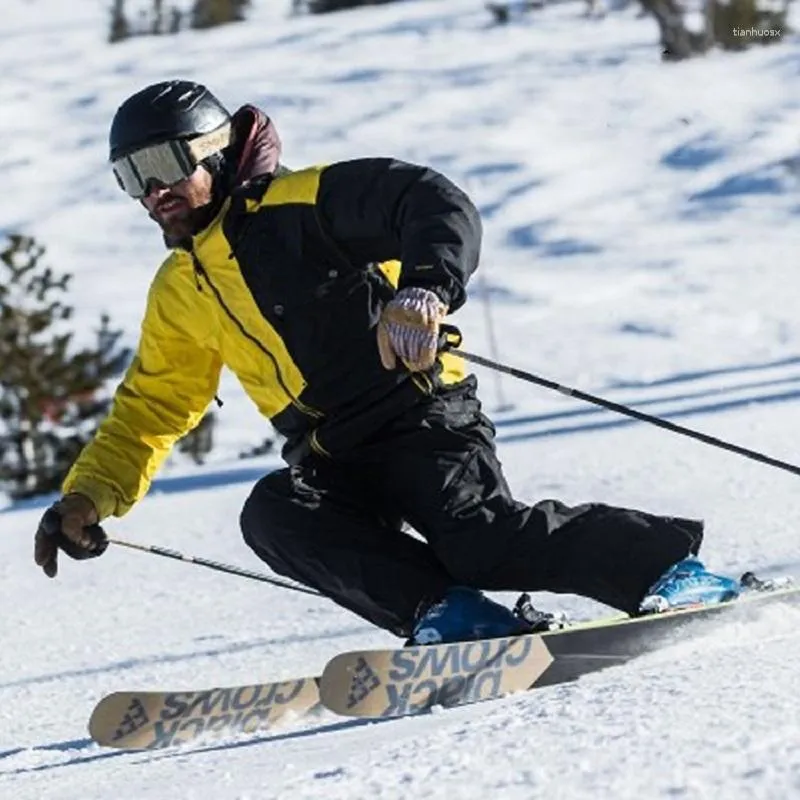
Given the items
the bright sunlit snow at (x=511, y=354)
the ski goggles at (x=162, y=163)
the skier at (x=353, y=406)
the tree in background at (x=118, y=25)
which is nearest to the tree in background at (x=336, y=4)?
the bright sunlit snow at (x=511, y=354)

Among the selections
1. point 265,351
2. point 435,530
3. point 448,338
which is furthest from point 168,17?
point 448,338

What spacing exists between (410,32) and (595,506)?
3538cm

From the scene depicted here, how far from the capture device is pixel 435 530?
403 centimetres

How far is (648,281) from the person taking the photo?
22.5 metres

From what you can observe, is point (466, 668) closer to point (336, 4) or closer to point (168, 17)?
point (336, 4)

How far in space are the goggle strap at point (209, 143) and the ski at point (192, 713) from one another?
1.11 m

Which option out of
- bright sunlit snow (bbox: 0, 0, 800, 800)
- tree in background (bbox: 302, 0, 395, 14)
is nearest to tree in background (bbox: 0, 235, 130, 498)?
bright sunlit snow (bbox: 0, 0, 800, 800)

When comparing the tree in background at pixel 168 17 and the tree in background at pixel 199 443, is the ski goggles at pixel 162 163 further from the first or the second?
the tree in background at pixel 168 17

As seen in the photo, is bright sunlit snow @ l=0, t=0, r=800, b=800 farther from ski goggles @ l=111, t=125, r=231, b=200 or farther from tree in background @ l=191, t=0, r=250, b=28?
tree in background @ l=191, t=0, r=250, b=28

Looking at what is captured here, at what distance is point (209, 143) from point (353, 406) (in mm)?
638

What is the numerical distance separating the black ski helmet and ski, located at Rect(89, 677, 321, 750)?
1139mm

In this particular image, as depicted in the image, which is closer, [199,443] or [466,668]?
[466,668]

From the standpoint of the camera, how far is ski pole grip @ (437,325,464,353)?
3727mm

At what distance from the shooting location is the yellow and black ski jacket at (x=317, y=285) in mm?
3875
